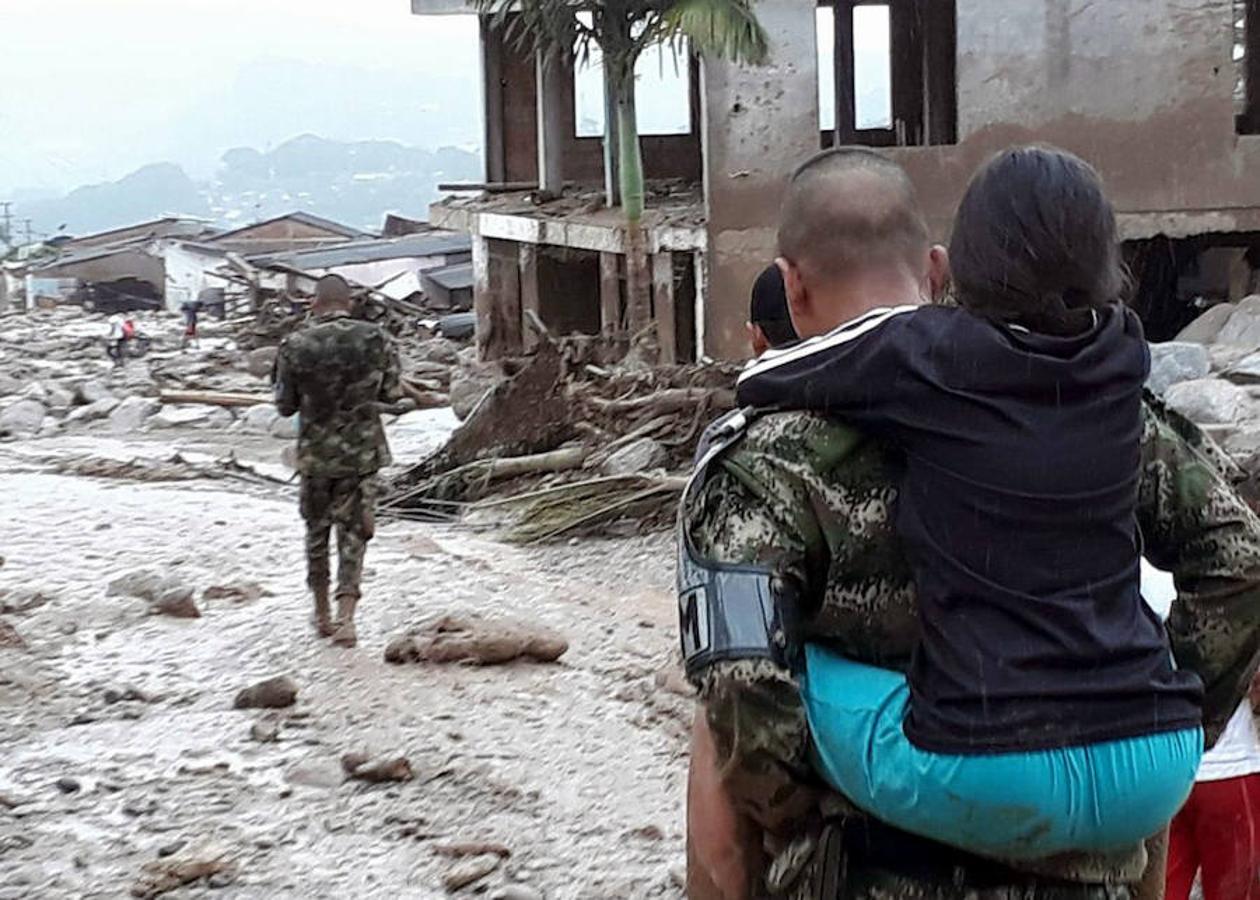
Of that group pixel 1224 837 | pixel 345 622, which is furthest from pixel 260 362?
pixel 1224 837

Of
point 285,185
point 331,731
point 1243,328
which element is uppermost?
point 285,185

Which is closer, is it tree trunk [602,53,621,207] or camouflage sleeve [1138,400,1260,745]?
camouflage sleeve [1138,400,1260,745]

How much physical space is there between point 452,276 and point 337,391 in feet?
75.8

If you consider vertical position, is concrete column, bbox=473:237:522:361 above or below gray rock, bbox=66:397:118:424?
above

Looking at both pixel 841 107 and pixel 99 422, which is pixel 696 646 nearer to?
pixel 99 422

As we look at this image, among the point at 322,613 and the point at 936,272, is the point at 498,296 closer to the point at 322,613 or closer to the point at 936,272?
the point at 322,613

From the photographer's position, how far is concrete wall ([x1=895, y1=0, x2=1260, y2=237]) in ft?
50.2

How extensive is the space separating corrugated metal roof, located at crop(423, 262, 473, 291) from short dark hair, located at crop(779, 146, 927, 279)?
27.3m

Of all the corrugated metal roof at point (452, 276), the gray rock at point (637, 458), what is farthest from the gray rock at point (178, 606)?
the corrugated metal roof at point (452, 276)

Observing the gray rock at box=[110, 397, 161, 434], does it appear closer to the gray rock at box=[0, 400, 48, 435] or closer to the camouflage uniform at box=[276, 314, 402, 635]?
the gray rock at box=[0, 400, 48, 435]

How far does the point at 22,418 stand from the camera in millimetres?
19719

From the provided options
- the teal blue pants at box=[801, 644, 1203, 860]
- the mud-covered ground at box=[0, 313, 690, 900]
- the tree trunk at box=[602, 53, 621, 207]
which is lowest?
the mud-covered ground at box=[0, 313, 690, 900]

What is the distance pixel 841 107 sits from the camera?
21.6 metres

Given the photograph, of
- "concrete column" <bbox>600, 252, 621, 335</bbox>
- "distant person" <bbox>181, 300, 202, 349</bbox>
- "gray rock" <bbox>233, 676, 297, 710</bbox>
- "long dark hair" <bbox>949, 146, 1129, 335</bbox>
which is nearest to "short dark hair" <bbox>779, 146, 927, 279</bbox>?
"long dark hair" <bbox>949, 146, 1129, 335</bbox>
